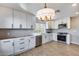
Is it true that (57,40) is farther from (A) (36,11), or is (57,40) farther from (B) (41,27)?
(A) (36,11)

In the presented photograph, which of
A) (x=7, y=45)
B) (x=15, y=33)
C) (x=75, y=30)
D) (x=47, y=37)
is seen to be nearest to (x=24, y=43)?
(x=15, y=33)

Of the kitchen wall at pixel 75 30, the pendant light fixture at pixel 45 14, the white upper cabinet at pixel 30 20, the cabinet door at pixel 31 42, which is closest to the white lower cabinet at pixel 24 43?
the cabinet door at pixel 31 42

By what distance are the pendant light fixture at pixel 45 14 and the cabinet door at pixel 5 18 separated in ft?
2.43

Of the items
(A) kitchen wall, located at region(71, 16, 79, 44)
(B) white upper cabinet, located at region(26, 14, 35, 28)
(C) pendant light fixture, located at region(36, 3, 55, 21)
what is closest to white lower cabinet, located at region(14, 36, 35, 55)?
(B) white upper cabinet, located at region(26, 14, 35, 28)

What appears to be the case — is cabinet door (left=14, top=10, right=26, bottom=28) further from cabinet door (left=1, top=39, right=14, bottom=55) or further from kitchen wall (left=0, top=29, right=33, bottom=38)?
cabinet door (left=1, top=39, right=14, bottom=55)

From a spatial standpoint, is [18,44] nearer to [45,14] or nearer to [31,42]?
[31,42]

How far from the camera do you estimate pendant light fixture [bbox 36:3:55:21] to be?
5.51ft

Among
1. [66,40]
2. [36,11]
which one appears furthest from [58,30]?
[36,11]

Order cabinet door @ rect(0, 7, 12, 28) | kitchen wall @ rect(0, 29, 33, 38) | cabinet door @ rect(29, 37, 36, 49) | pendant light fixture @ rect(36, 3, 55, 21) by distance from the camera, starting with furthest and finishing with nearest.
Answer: cabinet door @ rect(29, 37, 36, 49) → kitchen wall @ rect(0, 29, 33, 38) → cabinet door @ rect(0, 7, 12, 28) → pendant light fixture @ rect(36, 3, 55, 21)

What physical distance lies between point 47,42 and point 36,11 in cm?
67

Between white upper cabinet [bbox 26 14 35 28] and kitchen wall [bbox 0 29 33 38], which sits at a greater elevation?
white upper cabinet [bbox 26 14 35 28]

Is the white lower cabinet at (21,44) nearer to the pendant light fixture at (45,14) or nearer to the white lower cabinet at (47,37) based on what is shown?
the white lower cabinet at (47,37)

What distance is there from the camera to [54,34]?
1.88 metres

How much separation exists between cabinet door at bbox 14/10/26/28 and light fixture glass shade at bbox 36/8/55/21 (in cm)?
40
